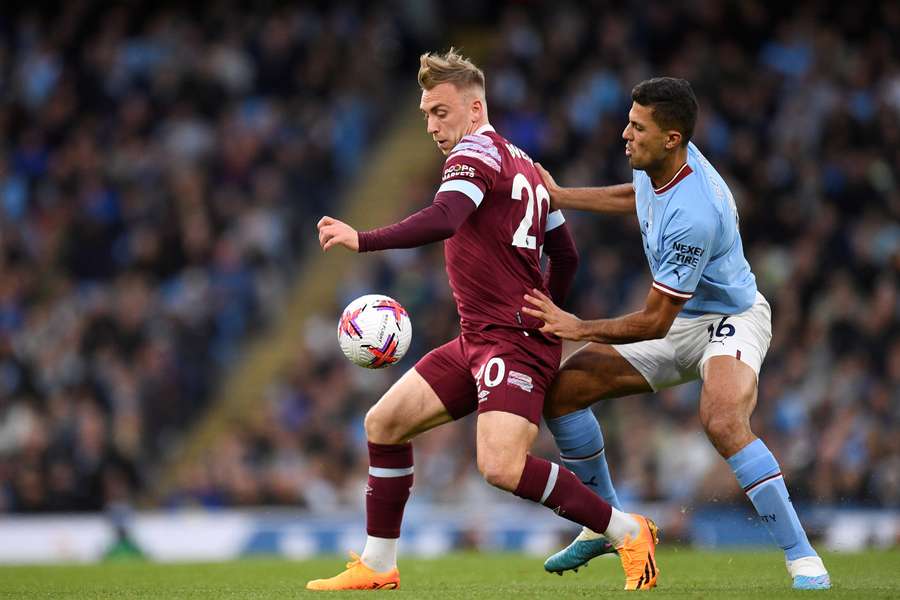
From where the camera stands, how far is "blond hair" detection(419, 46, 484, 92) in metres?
6.32

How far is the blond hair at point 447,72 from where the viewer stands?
6.32 metres

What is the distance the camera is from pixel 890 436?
11094mm

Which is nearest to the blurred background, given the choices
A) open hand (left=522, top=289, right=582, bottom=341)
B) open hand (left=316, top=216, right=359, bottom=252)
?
open hand (left=522, top=289, right=582, bottom=341)

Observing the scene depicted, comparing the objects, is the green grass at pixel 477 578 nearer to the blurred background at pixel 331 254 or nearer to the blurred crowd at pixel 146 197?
the blurred background at pixel 331 254

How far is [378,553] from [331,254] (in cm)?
1075

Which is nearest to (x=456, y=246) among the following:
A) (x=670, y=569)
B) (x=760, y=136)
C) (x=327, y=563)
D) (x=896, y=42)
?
(x=670, y=569)

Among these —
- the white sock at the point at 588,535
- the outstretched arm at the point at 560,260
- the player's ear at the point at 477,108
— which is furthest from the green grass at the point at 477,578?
the player's ear at the point at 477,108

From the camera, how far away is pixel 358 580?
6.40m

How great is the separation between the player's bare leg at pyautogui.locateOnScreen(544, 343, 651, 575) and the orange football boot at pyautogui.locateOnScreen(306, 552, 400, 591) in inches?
33.0

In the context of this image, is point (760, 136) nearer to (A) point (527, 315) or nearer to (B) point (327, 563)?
(B) point (327, 563)

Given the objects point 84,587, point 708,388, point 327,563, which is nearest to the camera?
point 708,388

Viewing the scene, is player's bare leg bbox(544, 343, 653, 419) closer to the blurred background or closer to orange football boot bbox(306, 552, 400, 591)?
orange football boot bbox(306, 552, 400, 591)

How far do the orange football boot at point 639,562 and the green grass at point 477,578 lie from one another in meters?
0.09

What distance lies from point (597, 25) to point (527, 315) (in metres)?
9.83
